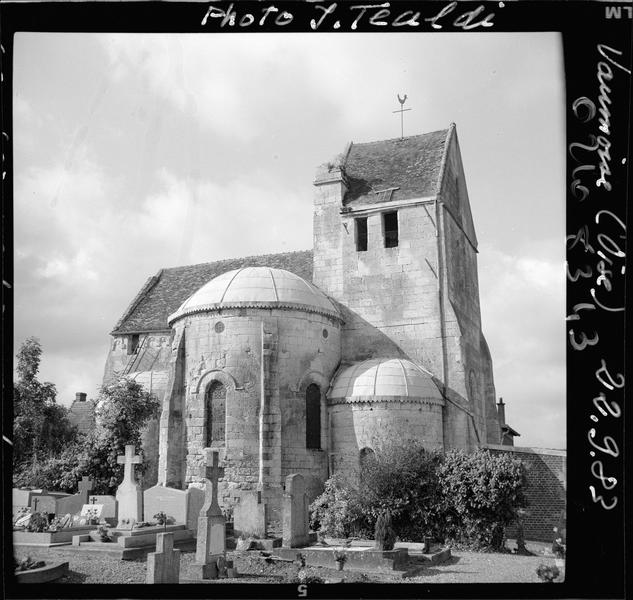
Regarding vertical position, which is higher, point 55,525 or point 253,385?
point 253,385

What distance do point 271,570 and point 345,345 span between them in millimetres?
12955

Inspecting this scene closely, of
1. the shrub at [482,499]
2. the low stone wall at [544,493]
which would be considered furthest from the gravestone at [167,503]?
the low stone wall at [544,493]

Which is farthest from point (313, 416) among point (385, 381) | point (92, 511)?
point (92, 511)

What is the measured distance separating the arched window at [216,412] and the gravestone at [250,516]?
3.64 metres

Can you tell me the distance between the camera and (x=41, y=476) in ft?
101

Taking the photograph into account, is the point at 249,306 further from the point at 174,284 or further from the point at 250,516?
the point at 174,284

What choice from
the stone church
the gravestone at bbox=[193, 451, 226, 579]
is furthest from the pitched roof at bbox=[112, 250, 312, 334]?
the gravestone at bbox=[193, 451, 226, 579]

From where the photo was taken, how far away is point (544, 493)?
25641 mm

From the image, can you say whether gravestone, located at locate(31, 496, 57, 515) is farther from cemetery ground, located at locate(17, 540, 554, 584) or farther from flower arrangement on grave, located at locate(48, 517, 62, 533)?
cemetery ground, located at locate(17, 540, 554, 584)

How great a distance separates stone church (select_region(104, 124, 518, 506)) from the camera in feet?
84.8
